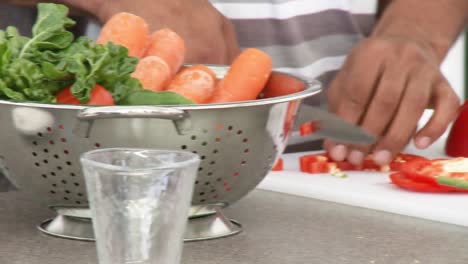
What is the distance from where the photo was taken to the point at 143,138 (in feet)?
3.03

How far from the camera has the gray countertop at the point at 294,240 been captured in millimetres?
959

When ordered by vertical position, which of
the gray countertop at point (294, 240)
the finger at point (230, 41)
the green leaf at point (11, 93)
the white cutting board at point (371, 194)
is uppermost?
the finger at point (230, 41)

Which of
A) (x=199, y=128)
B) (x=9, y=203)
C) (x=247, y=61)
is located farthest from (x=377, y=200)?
(x=9, y=203)

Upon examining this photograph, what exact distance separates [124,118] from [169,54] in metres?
0.21

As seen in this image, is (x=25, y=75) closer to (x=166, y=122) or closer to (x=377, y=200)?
(x=166, y=122)

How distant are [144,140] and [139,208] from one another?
0.70 feet

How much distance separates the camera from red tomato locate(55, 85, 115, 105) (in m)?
0.94

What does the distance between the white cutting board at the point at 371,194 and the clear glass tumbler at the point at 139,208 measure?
0.51 m

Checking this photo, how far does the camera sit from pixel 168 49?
1.11 m

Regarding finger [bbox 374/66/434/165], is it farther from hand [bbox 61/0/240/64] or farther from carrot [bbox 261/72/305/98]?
carrot [bbox 261/72/305/98]

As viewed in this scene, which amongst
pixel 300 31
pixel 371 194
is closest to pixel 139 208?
pixel 371 194

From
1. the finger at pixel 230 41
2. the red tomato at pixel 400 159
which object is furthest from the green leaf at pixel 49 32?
the red tomato at pixel 400 159

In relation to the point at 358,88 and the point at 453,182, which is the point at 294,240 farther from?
the point at 358,88

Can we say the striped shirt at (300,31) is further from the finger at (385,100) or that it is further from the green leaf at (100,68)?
the green leaf at (100,68)
